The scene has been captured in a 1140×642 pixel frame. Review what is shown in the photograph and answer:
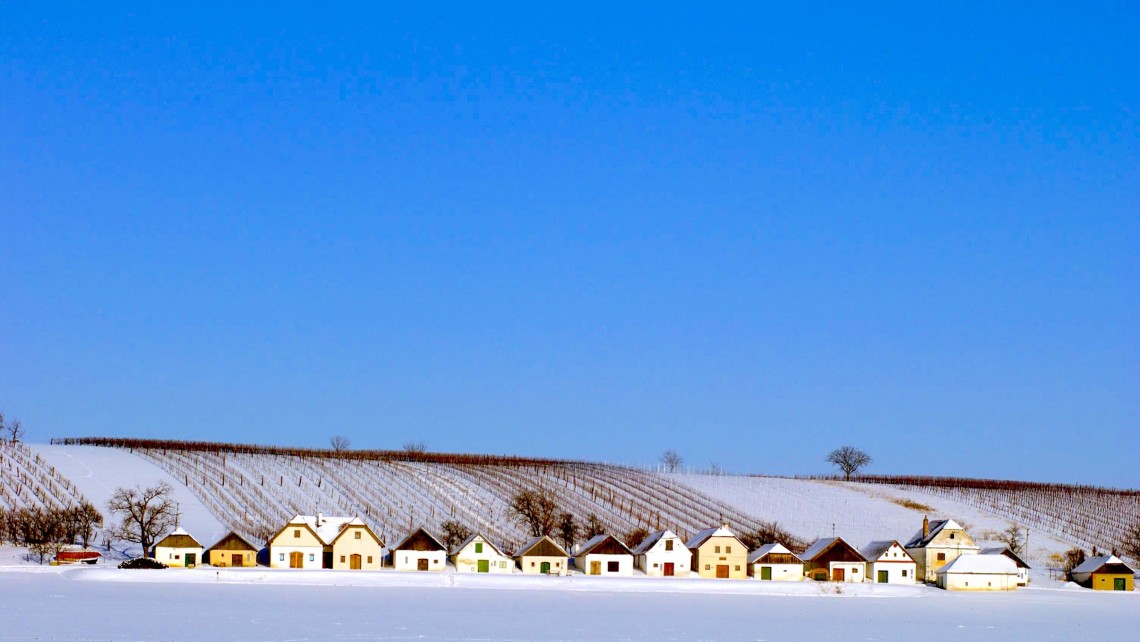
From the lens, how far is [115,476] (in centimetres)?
9388

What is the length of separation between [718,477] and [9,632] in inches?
3533

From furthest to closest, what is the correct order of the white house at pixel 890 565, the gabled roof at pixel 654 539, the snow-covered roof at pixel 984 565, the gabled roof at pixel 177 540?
the white house at pixel 890 565
the gabled roof at pixel 654 539
the snow-covered roof at pixel 984 565
the gabled roof at pixel 177 540

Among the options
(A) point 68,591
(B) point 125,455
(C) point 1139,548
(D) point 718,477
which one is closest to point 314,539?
→ (A) point 68,591

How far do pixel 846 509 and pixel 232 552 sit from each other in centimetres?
5533

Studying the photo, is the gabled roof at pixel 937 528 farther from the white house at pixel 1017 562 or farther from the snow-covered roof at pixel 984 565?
the snow-covered roof at pixel 984 565

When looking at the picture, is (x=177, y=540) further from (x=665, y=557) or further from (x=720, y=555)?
(x=720, y=555)

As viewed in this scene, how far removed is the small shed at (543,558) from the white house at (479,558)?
0.83m

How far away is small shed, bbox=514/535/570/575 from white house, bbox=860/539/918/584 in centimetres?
1609

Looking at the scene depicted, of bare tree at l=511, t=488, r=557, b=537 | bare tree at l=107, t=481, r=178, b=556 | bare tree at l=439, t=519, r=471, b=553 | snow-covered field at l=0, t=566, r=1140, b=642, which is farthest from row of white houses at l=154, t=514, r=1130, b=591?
bare tree at l=511, t=488, r=557, b=537

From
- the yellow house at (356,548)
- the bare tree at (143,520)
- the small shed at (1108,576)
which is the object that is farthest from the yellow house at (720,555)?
the bare tree at (143,520)

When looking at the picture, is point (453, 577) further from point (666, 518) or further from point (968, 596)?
point (666, 518)

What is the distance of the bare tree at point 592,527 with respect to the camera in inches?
3278

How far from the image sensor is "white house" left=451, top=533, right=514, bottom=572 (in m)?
69.1

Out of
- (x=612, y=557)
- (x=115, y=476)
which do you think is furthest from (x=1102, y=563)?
(x=115, y=476)
